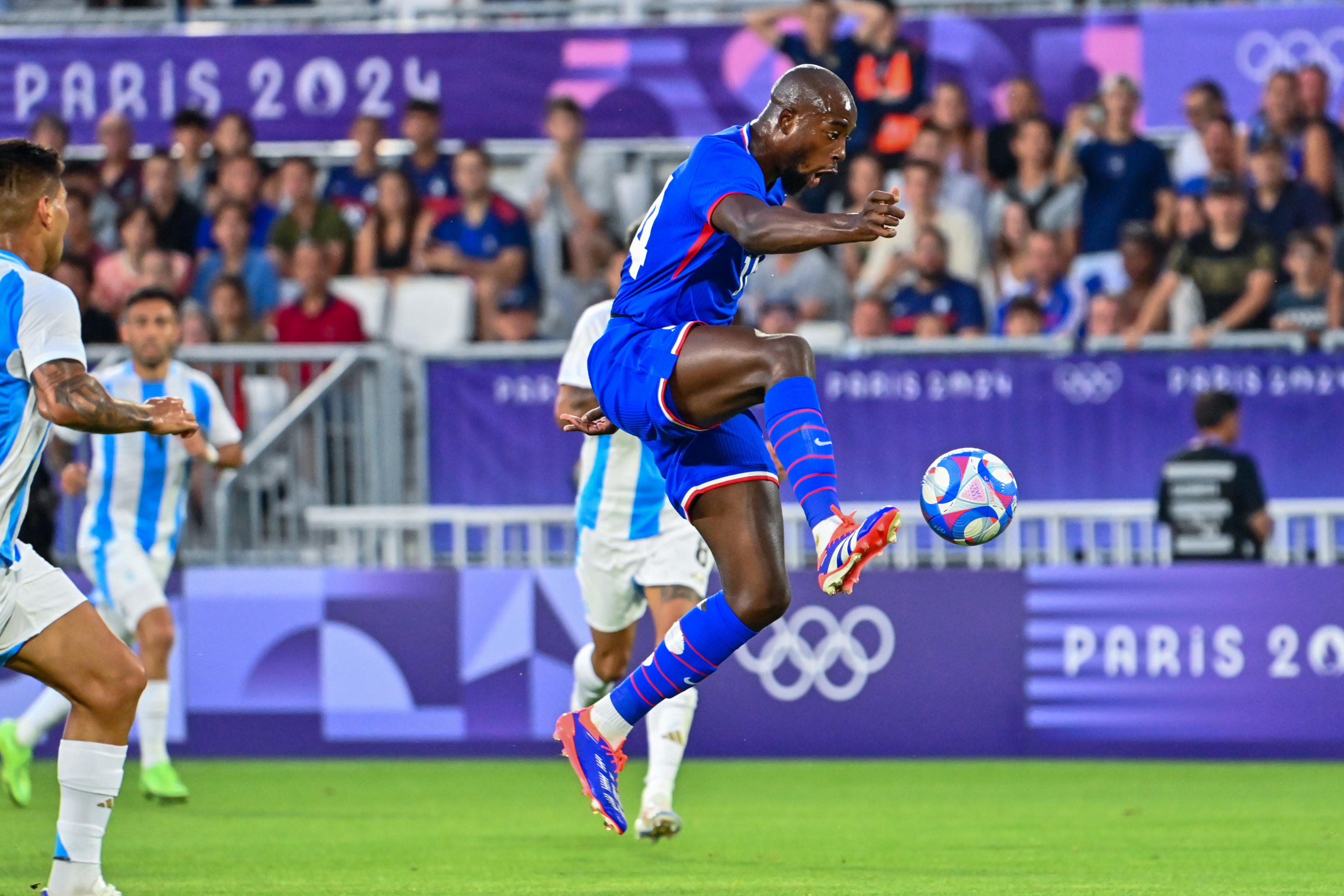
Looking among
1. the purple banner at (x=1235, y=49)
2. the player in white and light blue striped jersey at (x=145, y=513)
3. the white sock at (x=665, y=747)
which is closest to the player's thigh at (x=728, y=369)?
the white sock at (x=665, y=747)

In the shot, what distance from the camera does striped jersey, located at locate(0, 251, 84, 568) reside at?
564 centimetres

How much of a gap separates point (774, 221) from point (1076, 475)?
7.18 m

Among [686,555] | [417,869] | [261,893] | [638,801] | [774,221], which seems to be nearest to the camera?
[774,221]

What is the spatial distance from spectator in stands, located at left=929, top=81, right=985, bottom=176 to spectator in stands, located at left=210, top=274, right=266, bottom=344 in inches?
206

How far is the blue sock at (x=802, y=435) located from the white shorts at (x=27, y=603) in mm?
2230

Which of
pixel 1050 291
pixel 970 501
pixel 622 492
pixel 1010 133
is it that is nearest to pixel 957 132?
pixel 1010 133

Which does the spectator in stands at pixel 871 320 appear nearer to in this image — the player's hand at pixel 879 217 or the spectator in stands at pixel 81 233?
the spectator in stands at pixel 81 233

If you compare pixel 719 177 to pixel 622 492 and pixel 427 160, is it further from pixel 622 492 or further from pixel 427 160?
pixel 427 160

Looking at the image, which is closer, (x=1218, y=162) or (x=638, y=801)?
(x=638, y=801)

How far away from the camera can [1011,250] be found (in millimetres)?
13961

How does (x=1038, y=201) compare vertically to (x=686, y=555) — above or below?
above

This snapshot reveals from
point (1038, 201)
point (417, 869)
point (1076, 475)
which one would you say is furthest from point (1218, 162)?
point (417, 869)

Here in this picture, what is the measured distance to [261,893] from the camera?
6.93 meters

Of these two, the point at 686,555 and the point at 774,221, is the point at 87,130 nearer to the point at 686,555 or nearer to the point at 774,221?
the point at 686,555
